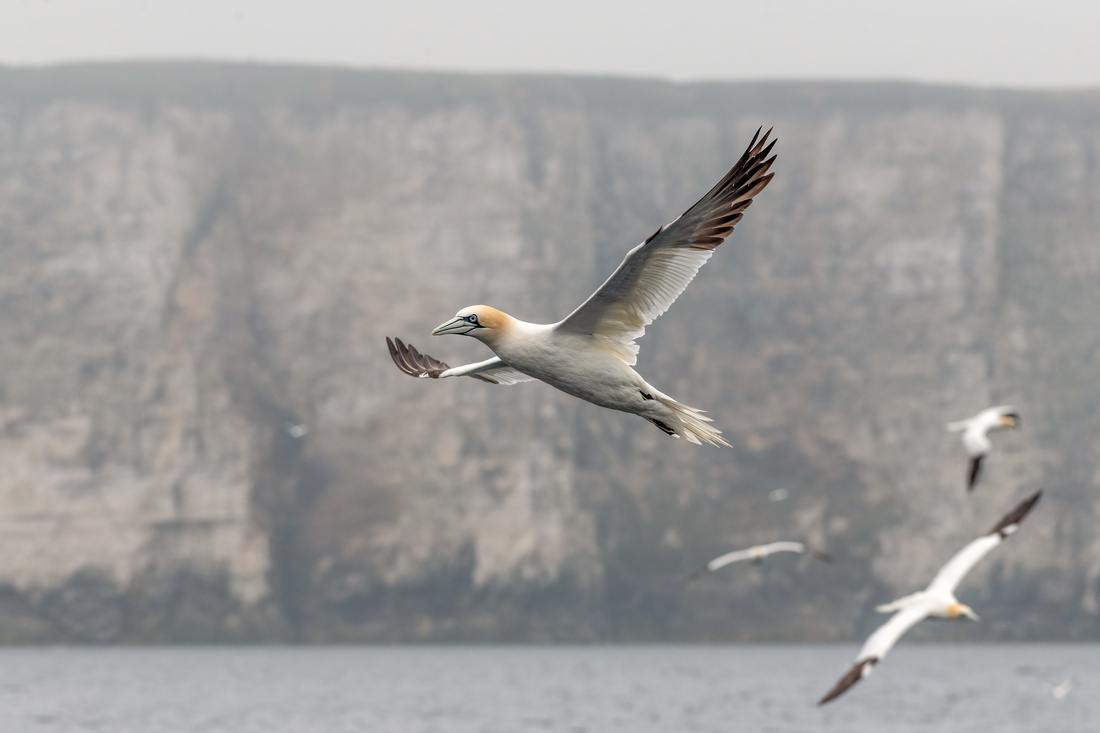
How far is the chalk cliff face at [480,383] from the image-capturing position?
307 feet

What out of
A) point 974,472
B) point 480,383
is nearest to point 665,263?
point 974,472

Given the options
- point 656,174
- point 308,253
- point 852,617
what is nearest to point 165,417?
point 308,253

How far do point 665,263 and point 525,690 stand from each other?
56.3 meters

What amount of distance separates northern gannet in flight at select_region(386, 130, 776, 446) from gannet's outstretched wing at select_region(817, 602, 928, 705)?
4.51 m

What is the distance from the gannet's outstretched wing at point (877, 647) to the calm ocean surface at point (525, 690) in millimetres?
27045

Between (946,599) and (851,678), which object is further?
(946,599)

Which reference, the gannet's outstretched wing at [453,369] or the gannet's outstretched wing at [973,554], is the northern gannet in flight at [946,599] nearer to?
the gannet's outstretched wing at [973,554]

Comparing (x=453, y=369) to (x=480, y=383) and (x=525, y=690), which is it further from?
(x=480, y=383)

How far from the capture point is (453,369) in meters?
13.2

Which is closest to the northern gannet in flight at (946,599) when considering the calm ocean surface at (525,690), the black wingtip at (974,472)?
the black wingtip at (974,472)

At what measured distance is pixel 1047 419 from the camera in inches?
3922

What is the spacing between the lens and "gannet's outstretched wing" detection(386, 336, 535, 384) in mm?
12984

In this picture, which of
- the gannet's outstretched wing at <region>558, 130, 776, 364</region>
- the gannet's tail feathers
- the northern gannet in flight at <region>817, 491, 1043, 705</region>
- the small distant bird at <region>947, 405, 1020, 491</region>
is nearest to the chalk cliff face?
the small distant bird at <region>947, 405, 1020, 491</region>

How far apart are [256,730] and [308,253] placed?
186 ft
